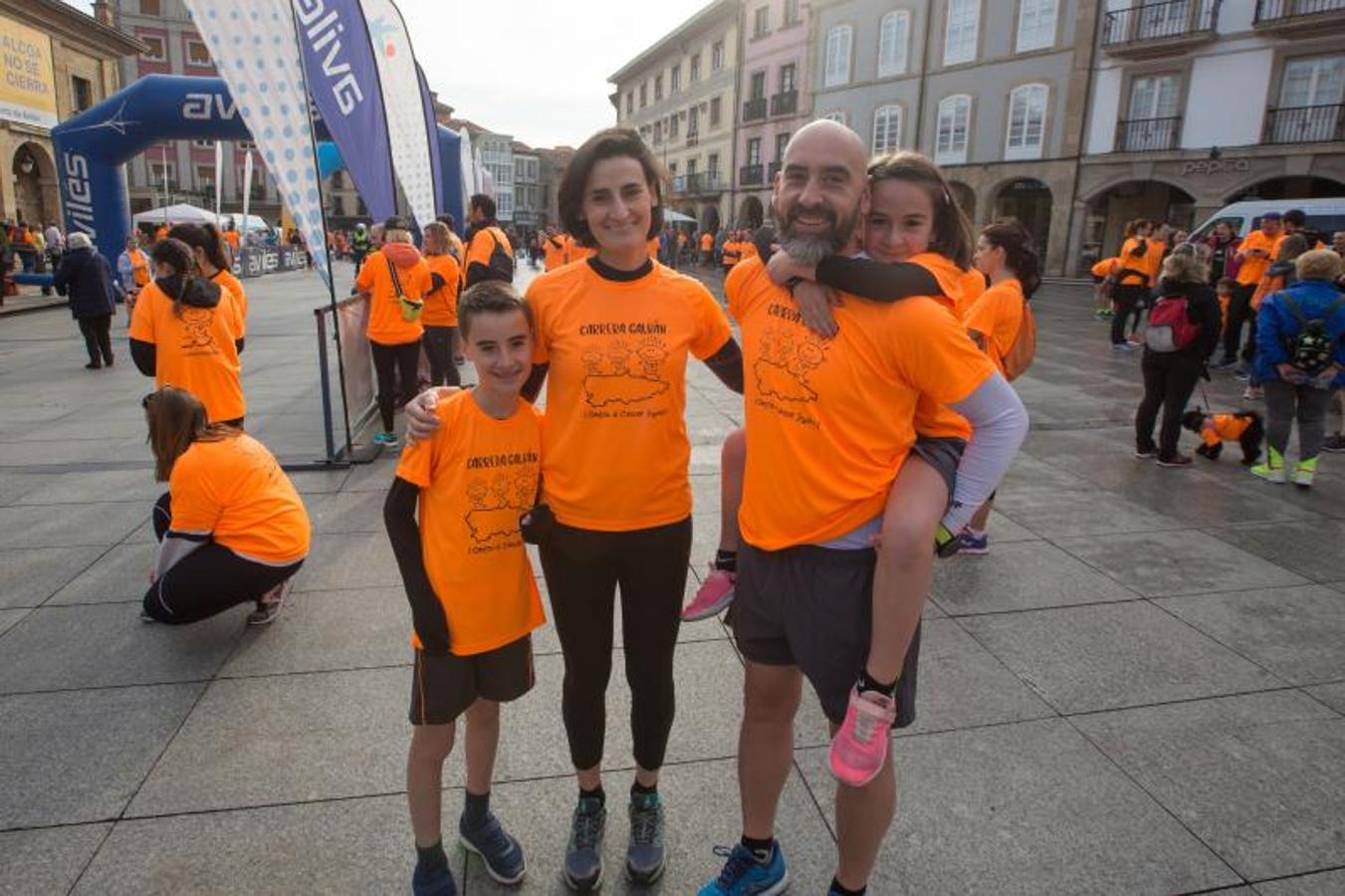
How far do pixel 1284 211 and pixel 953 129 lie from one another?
16.6 metres

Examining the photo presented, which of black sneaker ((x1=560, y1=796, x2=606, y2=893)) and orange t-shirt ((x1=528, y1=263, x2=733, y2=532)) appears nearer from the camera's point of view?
orange t-shirt ((x1=528, y1=263, x2=733, y2=532))

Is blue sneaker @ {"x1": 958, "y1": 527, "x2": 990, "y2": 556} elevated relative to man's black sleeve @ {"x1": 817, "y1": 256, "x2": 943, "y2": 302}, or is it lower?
lower

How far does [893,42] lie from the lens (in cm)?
2983

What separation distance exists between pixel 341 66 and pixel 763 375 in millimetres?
5618

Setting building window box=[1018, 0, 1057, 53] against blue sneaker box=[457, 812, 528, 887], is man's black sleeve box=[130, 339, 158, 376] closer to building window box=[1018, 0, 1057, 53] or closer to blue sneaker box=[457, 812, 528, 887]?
blue sneaker box=[457, 812, 528, 887]

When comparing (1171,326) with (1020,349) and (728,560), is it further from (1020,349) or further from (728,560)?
(728,560)

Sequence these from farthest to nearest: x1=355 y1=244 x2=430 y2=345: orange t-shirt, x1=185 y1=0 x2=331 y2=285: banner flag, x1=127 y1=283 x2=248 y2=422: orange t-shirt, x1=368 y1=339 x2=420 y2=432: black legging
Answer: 1. x1=368 y1=339 x2=420 y2=432: black legging
2. x1=355 y1=244 x2=430 y2=345: orange t-shirt
3. x1=185 y1=0 x2=331 y2=285: banner flag
4. x1=127 y1=283 x2=248 y2=422: orange t-shirt

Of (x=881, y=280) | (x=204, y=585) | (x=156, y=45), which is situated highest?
(x=156, y=45)

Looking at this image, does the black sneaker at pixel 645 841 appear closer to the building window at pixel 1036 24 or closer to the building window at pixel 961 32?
the building window at pixel 1036 24

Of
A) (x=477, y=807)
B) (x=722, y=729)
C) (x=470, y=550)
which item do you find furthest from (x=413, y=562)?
(x=722, y=729)

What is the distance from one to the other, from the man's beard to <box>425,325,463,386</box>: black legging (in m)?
6.38

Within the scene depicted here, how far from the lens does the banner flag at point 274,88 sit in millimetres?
5180

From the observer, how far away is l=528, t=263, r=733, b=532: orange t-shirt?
204 centimetres

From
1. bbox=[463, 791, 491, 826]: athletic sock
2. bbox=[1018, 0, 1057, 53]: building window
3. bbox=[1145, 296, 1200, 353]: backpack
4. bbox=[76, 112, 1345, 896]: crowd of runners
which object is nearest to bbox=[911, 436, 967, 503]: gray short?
bbox=[76, 112, 1345, 896]: crowd of runners
